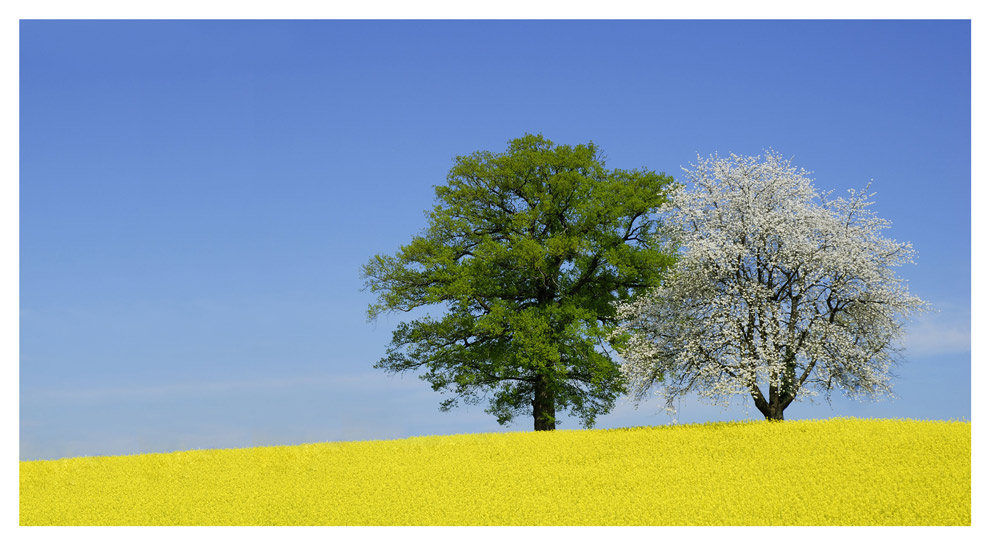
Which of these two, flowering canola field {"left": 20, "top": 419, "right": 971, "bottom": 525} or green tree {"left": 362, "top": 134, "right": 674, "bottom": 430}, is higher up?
green tree {"left": 362, "top": 134, "right": 674, "bottom": 430}

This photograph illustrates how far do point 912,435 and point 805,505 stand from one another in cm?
799

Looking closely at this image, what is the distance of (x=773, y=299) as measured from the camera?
24.1m

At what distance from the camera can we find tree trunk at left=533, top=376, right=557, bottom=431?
28516 mm

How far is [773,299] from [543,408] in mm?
9469

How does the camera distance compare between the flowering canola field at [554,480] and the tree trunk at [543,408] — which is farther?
the tree trunk at [543,408]

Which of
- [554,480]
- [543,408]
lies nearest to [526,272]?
[543,408]

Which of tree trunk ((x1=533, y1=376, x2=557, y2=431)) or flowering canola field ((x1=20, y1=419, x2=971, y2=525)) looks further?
tree trunk ((x1=533, y1=376, x2=557, y2=431))

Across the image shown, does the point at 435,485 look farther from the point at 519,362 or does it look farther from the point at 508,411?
the point at 508,411

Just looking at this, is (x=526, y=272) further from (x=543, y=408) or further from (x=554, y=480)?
(x=554, y=480)

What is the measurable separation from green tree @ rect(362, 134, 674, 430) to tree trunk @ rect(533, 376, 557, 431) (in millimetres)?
40

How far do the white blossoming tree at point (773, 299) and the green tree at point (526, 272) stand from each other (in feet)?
9.14

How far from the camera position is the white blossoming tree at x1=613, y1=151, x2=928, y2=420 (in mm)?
23594

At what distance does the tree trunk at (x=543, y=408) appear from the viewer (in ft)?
93.6
